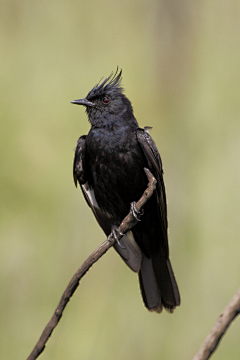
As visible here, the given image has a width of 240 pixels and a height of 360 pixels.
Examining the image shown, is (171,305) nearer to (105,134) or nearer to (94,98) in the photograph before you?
(105,134)

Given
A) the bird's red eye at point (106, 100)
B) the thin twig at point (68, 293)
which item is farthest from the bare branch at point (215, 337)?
the bird's red eye at point (106, 100)

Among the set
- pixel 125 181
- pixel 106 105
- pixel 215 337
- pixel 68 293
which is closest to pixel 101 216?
pixel 125 181

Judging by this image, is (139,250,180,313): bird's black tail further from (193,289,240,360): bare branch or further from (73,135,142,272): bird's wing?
(193,289,240,360): bare branch

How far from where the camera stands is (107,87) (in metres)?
3.52

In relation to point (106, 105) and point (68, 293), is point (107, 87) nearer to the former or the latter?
point (106, 105)

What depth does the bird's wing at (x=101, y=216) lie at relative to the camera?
3.46 meters

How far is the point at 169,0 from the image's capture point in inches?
170

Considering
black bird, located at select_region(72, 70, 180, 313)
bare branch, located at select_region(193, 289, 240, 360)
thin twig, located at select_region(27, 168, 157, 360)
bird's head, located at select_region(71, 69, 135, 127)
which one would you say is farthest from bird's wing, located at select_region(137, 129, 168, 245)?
bare branch, located at select_region(193, 289, 240, 360)

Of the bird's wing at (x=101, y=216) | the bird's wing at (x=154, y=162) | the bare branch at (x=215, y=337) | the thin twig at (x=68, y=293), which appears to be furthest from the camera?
the bird's wing at (x=101, y=216)

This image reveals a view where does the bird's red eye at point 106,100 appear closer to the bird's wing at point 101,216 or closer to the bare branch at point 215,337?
the bird's wing at point 101,216

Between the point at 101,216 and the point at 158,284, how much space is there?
803 millimetres

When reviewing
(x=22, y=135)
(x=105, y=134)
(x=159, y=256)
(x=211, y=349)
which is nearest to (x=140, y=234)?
(x=159, y=256)

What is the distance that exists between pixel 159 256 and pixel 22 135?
191 centimetres

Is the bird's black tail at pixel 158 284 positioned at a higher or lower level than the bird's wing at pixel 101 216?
lower
